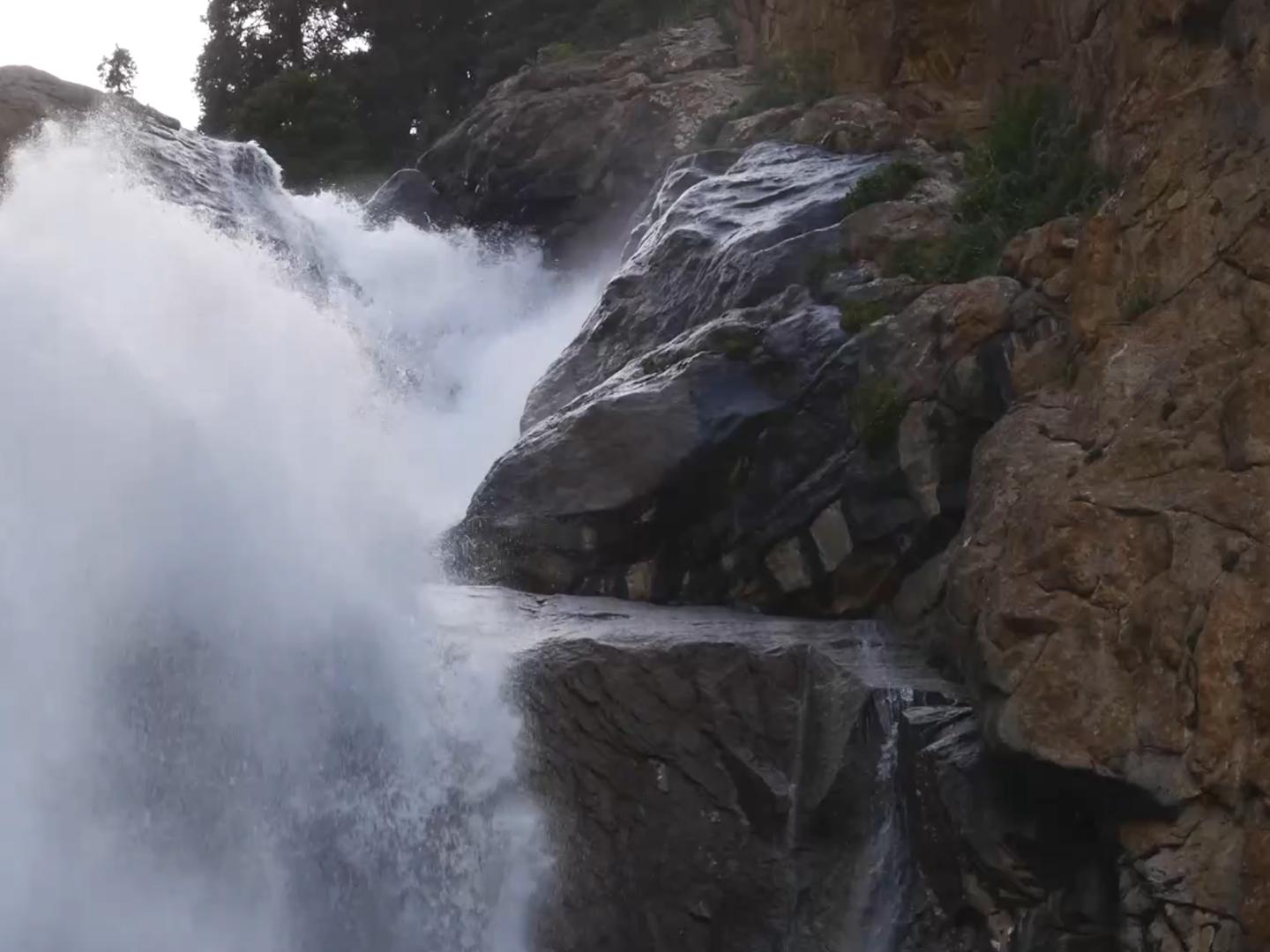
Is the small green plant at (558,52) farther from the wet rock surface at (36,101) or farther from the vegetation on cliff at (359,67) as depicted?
the wet rock surface at (36,101)

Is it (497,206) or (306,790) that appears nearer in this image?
(306,790)

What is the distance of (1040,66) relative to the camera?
12.8 metres

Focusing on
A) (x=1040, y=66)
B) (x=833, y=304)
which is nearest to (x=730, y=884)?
(x=833, y=304)

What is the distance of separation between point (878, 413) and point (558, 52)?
14.3m

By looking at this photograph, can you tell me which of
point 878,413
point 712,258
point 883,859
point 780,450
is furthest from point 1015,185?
point 883,859

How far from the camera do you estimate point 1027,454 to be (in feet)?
25.4

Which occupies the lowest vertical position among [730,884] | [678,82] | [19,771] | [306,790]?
[730,884]

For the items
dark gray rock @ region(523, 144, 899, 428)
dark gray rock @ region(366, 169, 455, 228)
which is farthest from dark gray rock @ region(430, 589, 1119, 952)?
dark gray rock @ region(366, 169, 455, 228)

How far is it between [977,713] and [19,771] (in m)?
4.75

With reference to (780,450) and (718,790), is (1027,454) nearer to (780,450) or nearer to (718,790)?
(780,450)

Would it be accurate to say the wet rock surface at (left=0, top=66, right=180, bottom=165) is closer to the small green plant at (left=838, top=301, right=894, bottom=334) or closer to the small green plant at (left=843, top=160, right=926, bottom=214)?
the small green plant at (left=843, top=160, right=926, bottom=214)

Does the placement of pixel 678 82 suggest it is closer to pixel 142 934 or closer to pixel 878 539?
pixel 878 539

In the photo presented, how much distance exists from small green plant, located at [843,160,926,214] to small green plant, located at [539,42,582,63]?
427 inches

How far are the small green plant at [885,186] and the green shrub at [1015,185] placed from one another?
44 centimetres
